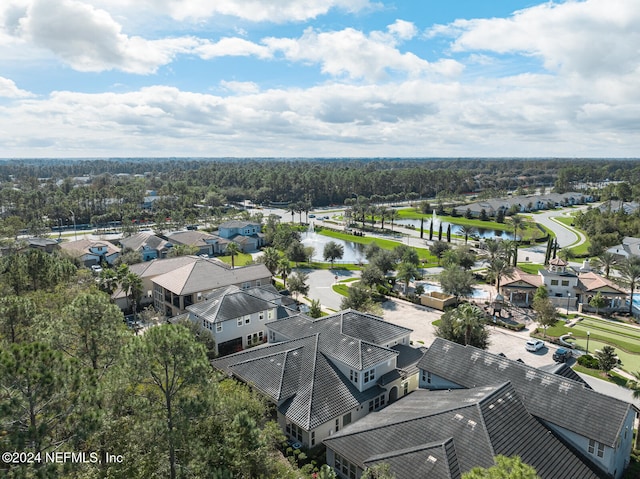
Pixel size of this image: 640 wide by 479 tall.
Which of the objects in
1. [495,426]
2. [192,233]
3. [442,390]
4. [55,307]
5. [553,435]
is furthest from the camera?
[192,233]

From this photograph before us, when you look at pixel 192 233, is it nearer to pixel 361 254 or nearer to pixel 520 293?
pixel 361 254

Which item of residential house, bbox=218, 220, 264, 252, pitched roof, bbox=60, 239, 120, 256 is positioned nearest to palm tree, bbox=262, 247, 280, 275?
residential house, bbox=218, 220, 264, 252

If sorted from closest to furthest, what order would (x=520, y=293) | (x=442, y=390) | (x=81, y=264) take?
(x=442, y=390) → (x=520, y=293) → (x=81, y=264)

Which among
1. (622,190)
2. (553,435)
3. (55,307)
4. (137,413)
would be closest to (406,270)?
(553,435)

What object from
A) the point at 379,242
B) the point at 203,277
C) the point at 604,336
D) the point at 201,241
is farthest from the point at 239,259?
the point at 604,336

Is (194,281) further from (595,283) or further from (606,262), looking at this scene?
(606,262)

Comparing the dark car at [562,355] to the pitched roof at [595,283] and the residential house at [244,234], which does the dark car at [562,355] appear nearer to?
the pitched roof at [595,283]

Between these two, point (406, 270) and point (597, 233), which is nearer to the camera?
point (406, 270)

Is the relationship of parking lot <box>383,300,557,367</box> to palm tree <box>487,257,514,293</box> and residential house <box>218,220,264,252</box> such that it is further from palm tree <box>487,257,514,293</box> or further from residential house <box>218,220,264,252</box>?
residential house <box>218,220,264,252</box>
